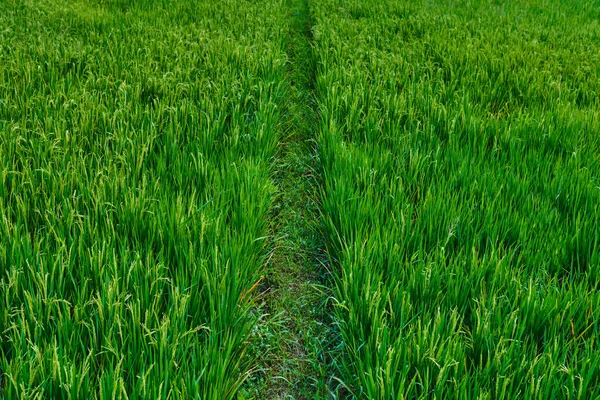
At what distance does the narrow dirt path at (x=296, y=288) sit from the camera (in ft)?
5.04

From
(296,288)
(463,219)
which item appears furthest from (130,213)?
(463,219)

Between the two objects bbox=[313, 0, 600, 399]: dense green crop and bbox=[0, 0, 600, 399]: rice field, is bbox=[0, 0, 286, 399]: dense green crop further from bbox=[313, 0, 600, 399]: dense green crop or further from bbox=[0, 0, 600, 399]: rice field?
bbox=[313, 0, 600, 399]: dense green crop

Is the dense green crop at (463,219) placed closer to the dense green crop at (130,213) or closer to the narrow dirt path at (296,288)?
the narrow dirt path at (296,288)

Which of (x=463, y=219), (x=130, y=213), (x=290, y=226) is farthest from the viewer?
(x=290, y=226)

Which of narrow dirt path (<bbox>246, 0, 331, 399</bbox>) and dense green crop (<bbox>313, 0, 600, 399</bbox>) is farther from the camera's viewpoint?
narrow dirt path (<bbox>246, 0, 331, 399</bbox>)

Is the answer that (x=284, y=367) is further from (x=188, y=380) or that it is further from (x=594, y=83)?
(x=594, y=83)

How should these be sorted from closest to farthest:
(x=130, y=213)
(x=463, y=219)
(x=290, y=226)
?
1. (x=130, y=213)
2. (x=463, y=219)
3. (x=290, y=226)

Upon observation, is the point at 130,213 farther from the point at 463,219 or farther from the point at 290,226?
the point at 463,219

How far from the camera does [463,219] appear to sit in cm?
192

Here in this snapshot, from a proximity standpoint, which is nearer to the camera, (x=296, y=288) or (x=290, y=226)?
(x=296, y=288)

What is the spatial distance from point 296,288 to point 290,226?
1.35ft

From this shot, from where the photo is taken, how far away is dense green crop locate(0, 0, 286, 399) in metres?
1.26

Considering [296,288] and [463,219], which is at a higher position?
[463,219]

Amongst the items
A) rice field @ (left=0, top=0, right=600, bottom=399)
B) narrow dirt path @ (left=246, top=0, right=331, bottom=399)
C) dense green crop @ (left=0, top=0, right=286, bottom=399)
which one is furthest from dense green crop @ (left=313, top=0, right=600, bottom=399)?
dense green crop @ (left=0, top=0, right=286, bottom=399)
